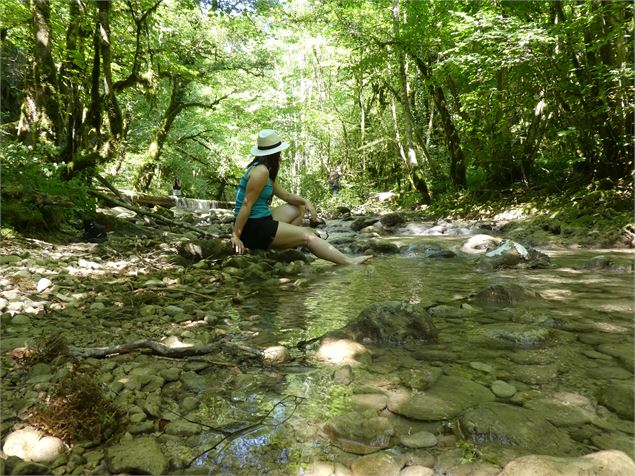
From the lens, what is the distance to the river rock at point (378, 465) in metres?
1.48

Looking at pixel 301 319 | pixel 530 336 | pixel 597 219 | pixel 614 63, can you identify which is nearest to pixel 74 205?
pixel 301 319

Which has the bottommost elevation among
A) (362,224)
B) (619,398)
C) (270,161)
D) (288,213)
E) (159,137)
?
(362,224)

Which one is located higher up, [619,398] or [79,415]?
[79,415]

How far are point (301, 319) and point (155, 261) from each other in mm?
2863

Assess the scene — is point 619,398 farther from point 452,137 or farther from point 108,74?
point 452,137

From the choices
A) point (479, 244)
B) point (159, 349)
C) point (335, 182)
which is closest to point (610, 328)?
point (159, 349)

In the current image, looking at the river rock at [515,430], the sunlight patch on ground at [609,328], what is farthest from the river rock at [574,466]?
the sunlight patch on ground at [609,328]

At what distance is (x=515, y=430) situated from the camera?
66.6 inches

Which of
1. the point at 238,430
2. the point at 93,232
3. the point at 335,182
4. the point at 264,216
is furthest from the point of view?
the point at 335,182

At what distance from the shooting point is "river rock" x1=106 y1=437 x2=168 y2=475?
1.44 metres

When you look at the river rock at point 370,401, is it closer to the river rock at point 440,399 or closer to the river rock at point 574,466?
the river rock at point 440,399

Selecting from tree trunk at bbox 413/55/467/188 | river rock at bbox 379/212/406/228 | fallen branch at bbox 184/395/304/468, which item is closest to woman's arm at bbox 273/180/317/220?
fallen branch at bbox 184/395/304/468

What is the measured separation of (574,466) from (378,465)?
2.07ft

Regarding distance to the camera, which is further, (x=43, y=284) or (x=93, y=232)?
(x=93, y=232)
